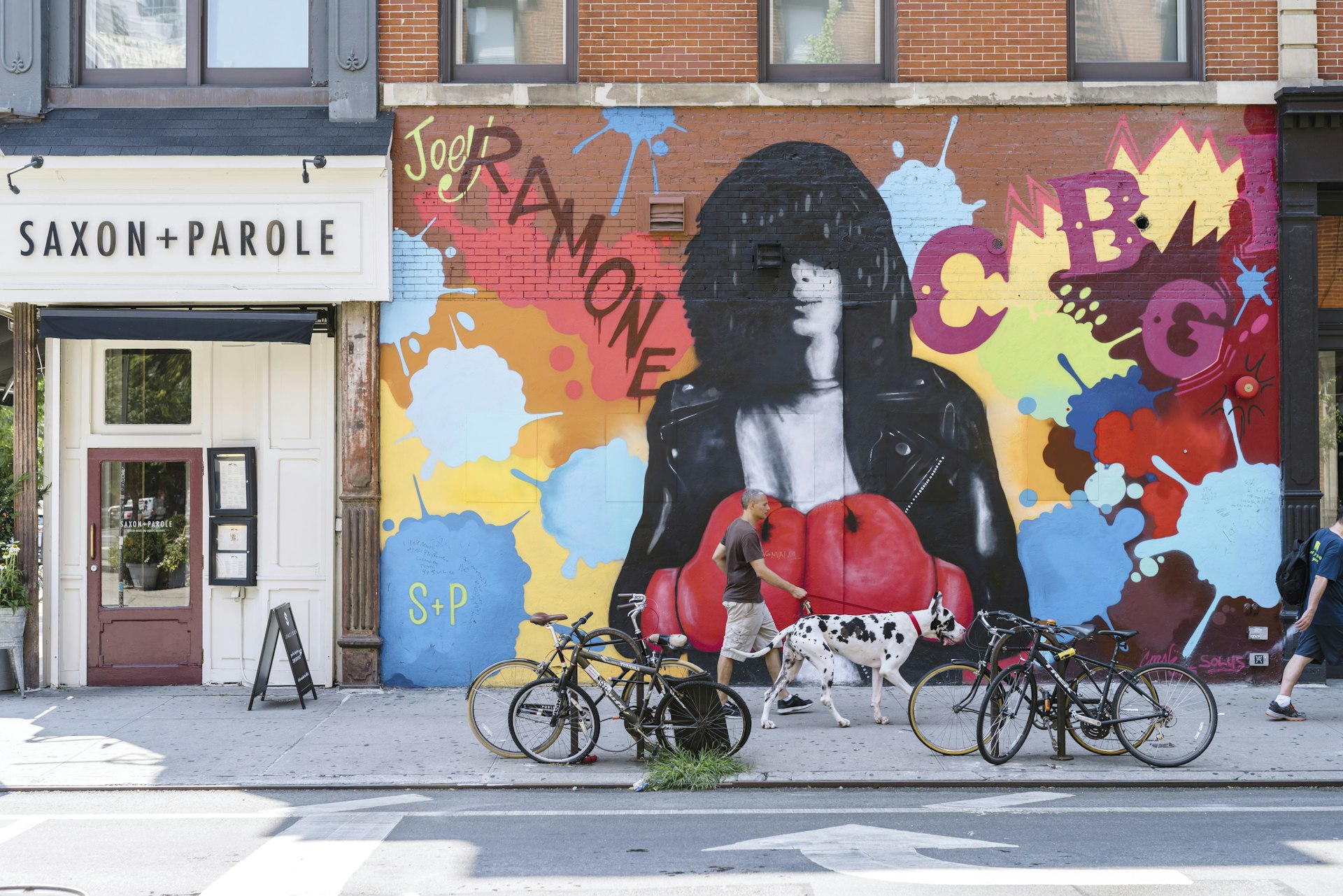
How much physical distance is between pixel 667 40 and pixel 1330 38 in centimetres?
654

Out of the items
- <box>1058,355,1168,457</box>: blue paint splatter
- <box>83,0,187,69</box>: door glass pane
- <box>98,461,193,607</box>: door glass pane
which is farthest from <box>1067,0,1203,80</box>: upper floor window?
<box>98,461,193,607</box>: door glass pane

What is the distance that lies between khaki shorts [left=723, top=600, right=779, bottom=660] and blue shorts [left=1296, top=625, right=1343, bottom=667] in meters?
4.45

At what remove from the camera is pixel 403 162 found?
1076 centimetres

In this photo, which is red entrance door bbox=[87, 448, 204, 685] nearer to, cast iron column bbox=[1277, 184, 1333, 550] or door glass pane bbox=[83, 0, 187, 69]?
door glass pane bbox=[83, 0, 187, 69]

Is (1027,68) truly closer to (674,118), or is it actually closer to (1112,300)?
(1112,300)

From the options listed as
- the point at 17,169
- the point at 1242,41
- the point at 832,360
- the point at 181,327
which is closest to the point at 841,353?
the point at 832,360

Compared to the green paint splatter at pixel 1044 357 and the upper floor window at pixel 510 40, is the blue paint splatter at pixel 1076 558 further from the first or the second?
the upper floor window at pixel 510 40

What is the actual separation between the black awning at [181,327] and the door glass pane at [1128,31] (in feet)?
26.7

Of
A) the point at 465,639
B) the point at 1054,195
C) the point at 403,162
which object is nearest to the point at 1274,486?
the point at 1054,195

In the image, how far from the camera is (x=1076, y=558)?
1073 centimetres

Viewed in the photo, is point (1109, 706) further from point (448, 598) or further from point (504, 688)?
point (448, 598)

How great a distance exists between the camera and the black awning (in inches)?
404

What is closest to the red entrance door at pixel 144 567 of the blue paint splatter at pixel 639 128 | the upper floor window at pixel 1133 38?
the blue paint splatter at pixel 639 128

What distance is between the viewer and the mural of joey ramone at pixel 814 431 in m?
10.7
